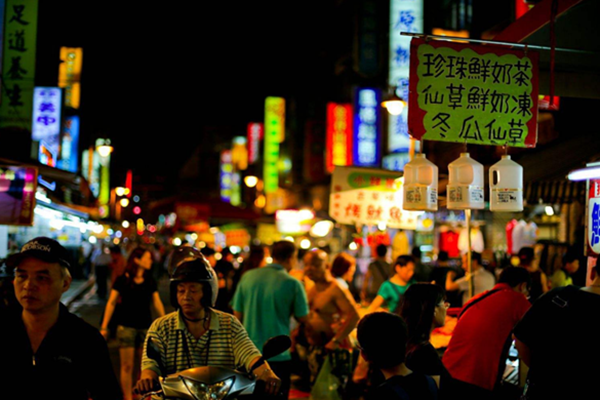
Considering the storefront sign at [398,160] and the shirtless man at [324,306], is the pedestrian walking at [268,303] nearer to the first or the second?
the shirtless man at [324,306]

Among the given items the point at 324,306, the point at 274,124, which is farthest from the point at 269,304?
the point at 274,124

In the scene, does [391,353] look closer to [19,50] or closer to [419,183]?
[419,183]

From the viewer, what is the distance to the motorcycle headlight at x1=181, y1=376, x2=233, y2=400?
3.86 m

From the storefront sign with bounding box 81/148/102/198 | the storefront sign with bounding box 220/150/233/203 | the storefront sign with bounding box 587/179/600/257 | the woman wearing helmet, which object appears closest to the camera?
the woman wearing helmet

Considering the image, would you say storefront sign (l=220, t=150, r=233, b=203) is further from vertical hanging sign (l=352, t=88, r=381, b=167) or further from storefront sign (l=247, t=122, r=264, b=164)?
vertical hanging sign (l=352, t=88, r=381, b=167)

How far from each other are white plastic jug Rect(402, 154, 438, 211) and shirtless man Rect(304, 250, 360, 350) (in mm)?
2824

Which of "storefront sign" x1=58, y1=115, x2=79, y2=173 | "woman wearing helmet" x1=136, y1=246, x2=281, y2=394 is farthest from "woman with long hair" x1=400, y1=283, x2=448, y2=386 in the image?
"storefront sign" x1=58, y1=115, x2=79, y2=173

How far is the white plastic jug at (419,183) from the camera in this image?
6.37 meters

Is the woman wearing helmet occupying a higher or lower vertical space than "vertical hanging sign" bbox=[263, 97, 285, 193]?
lower

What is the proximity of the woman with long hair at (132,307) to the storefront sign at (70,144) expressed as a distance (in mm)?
17247

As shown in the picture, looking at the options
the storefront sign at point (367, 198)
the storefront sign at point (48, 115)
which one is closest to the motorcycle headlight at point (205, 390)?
the storefront sign at point (367, 198)

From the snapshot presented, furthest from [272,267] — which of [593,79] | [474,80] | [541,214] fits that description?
[541,214]

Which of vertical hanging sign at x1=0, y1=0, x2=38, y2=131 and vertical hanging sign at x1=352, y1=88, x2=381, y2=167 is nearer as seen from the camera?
vertical hanging sign at x1=0, y1=0, x2=38, y2=131

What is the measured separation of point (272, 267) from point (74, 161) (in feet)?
67.1
